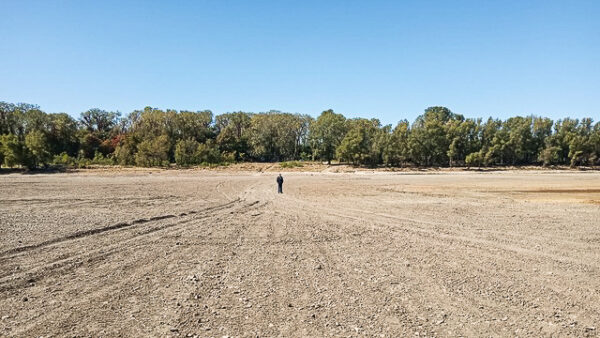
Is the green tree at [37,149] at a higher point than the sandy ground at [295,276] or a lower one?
higher

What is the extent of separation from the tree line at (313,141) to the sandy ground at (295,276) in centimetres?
5430

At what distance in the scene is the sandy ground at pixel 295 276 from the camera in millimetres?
5500

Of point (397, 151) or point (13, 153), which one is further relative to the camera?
point (397, 151)

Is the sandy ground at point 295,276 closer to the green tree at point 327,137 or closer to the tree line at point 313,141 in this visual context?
the tree line at point 313,141

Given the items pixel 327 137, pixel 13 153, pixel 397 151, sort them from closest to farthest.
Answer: pixel 13 153, pixel 397 151, pixel 327 137

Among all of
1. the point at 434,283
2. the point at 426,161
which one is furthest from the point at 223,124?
the point at 434,283

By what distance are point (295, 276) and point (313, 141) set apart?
6980 centimetres

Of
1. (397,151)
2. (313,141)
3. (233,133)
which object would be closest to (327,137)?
(313,141)

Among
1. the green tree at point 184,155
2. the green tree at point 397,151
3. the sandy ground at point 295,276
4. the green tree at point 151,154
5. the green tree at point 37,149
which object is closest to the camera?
the sandy ground at point 295,276

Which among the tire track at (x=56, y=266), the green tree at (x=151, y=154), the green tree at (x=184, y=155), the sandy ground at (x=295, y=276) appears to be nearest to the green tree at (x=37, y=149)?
the green tree at (x=151, y=154)

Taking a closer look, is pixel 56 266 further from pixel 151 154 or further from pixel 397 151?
pixel 397 151

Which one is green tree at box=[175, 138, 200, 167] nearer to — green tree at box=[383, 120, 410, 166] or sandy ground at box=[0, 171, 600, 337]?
green tree at box=[383, 120, 410, 166]

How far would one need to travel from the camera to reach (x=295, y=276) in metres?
7.71

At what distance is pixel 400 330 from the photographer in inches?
210
